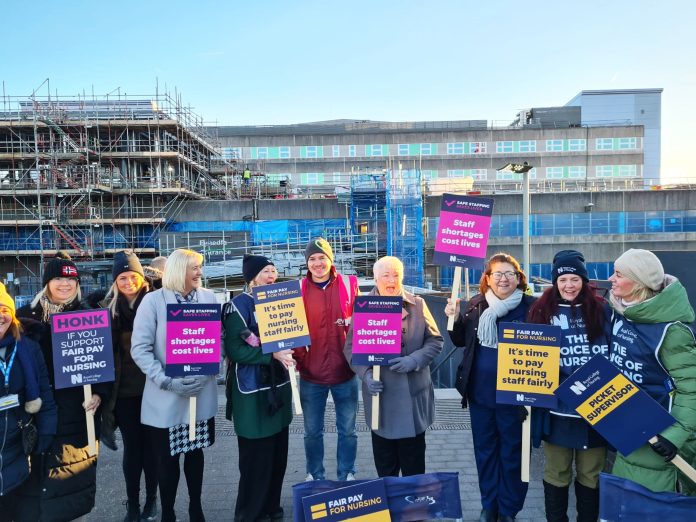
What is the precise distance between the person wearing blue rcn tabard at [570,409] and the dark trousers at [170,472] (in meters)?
2.59

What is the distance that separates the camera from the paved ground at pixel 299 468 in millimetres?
3871

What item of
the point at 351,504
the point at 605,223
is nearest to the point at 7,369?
the point at 351,504

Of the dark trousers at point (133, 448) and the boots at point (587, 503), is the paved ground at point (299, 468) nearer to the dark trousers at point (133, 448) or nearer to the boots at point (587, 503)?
the dark trousers at point (133, 448)

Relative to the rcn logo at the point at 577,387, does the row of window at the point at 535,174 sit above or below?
above

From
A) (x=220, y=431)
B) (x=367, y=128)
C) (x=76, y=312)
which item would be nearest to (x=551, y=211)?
(x=367, y=128)

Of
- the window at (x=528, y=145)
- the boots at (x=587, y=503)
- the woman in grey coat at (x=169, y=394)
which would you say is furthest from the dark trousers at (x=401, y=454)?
the window at (x=528, y=145)

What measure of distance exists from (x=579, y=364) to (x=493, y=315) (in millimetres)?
659

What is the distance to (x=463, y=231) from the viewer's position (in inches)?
152

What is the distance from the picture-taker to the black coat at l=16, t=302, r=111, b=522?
3100 millimetres

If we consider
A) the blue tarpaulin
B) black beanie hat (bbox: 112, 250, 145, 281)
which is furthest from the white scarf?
black beanie hat (bbox: 112, 250, 145, 281)

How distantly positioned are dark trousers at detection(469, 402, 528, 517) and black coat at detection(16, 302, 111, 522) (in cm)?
296

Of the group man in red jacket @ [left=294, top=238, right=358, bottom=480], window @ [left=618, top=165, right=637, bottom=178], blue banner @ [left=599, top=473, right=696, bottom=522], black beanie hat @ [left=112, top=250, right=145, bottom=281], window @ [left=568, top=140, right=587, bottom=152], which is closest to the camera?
blue banner @ [left=599, top=473, right=696, bottom=522]

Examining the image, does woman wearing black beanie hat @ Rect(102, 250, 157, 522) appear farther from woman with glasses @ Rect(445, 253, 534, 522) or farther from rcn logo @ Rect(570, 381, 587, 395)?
rcn logo @ Rect(570, 381, 587, 395)

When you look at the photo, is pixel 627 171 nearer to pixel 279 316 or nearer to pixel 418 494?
pixel 279 316
